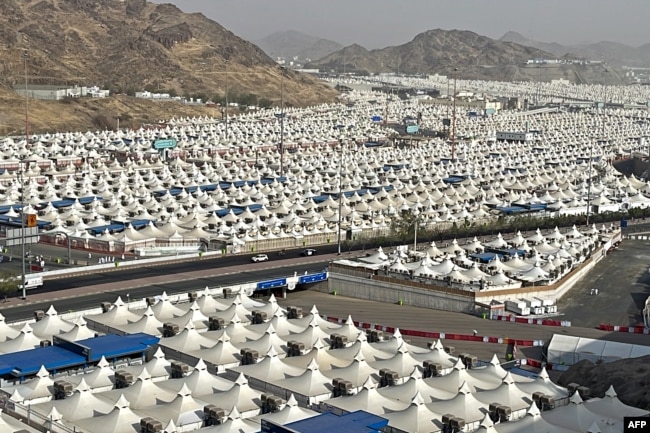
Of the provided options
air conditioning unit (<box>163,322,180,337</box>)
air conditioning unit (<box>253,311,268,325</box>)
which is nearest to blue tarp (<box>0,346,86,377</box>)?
air conditioning unit (<box>163,322,180,337</box>)

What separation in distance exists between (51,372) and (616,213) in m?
59.1

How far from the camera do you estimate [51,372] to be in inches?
1451

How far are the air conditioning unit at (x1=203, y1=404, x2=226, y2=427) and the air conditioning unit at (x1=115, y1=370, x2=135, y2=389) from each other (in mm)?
4326

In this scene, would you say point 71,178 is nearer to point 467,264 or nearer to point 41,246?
point 41,246

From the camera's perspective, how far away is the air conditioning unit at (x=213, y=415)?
Result: 3144 cm

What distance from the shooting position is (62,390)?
33656 millimetres

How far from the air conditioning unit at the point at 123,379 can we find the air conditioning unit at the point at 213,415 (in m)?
4.33

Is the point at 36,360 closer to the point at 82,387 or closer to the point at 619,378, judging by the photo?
the point at 82,387

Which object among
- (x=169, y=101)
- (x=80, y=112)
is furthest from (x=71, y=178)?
(x=169, y=101)

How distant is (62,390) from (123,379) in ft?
7.43

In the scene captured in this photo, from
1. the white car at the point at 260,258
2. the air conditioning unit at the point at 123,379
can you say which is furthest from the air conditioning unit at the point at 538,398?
the white car at the point at 260,258

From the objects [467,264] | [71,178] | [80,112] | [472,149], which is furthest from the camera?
[80,112]

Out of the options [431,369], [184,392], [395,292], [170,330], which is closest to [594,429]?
[431,369]

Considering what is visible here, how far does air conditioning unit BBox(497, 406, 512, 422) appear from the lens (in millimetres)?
32750
